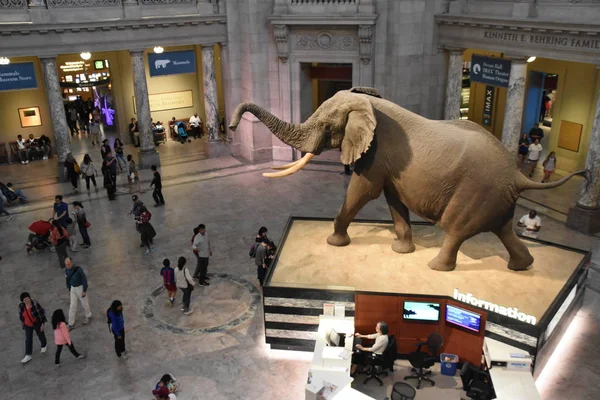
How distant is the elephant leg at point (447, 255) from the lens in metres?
10.5

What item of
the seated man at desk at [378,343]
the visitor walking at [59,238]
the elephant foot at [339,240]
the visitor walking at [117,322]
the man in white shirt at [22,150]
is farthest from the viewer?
the man in white shirt at [22,150]

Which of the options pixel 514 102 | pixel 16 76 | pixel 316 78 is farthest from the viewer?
pixel 316 78

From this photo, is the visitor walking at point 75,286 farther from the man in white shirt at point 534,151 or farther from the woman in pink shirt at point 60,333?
the man in white shirt at point 534,151

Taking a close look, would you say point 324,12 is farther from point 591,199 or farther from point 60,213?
point 60,213

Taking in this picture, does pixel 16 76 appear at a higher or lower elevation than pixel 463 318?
higher

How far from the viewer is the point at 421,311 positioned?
394 inches

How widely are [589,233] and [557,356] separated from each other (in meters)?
6.02

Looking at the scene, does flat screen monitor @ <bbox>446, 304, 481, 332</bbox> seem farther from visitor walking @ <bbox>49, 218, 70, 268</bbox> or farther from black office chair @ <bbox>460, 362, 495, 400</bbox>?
visitor walking @ <bbox>49, 218, 70, 268</bbox>

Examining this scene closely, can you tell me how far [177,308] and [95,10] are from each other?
11759 mm

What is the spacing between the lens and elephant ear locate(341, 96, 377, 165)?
397 inches

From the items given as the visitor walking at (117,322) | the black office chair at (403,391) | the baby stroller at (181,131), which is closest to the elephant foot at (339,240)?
the black office chair at (403,391)

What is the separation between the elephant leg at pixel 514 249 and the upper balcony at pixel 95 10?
14.5 metres

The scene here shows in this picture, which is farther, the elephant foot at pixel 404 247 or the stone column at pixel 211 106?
the stone column at pixel 211 106

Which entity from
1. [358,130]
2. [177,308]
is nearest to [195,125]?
[177,308]
